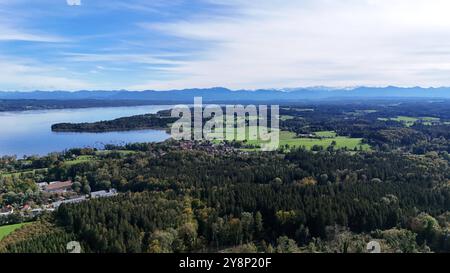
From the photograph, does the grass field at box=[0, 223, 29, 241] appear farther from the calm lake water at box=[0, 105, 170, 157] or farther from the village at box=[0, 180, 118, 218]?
the calm lake water at box=[0, 105, 170, 157]

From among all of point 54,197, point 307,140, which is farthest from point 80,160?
point 307,140

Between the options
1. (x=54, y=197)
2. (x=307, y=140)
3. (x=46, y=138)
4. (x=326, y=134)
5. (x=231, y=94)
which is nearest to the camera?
(x=54, y=197)

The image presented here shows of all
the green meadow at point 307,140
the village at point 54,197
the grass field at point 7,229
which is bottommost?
the village at point 54,197

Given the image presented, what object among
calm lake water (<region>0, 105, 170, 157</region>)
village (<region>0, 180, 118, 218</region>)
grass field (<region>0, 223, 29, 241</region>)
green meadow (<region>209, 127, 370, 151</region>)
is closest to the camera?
grass field (<region>0, 223, 29, 241</region>)

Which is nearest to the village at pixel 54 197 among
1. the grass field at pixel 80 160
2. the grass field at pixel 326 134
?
the grass field at pixel 80 160

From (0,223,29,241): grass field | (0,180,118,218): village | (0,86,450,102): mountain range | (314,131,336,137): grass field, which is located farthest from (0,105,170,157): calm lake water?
(0,86,450,102): mountain range

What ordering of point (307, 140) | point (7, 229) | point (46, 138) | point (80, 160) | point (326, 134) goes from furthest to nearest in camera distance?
point (46, 138) → point (326, 134) → point (307, 140) → point (80, 160) → point (7, 229)

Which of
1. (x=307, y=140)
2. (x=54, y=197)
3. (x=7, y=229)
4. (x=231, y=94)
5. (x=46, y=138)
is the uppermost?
(x=231, y=94)

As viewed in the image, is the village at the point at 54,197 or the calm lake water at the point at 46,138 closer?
the village at the point at 54,197

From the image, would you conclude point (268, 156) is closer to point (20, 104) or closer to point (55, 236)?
point (55, 236)

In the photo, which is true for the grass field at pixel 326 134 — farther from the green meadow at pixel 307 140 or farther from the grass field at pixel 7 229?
the grass field at pixel 7 229

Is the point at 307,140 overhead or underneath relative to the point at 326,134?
underneath

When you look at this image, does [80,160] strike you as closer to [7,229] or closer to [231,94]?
[7,229]
